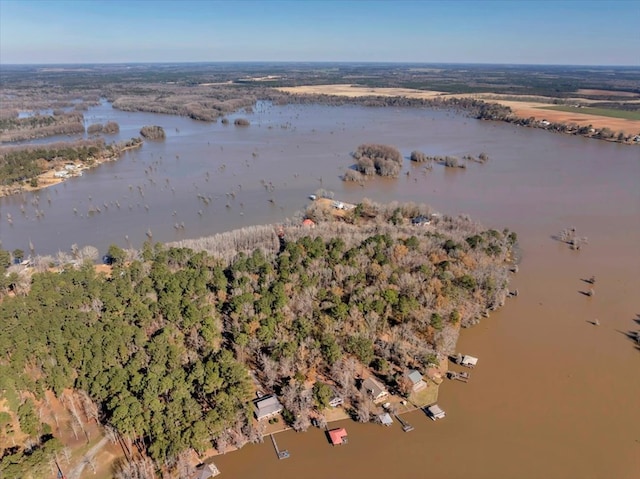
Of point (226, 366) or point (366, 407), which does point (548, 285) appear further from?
point (226, 366)

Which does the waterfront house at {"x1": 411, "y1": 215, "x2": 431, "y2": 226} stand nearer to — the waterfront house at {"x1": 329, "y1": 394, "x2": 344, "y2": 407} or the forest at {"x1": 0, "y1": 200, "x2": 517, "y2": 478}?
the forest at {"x1": 0, "y1": 200, "x2": 517, "y2": 478}

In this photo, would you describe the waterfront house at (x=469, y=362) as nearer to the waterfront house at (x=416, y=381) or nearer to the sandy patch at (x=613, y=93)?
the waterfront house at (x=416, y=381)

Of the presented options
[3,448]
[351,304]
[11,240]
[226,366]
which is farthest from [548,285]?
[11,240]

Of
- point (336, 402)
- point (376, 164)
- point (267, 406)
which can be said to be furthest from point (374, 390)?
point (376, 164)

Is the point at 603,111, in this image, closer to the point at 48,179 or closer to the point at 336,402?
the point at 336,402

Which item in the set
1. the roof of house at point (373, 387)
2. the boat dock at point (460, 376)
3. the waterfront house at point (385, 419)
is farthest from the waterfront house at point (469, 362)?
the waterfront house at point (385, 419)
